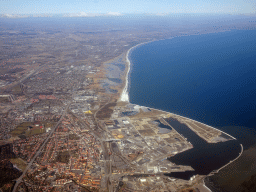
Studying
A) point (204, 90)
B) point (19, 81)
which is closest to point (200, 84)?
point (204, 90)

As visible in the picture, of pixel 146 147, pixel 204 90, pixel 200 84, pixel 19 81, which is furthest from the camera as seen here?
pixel 19 81

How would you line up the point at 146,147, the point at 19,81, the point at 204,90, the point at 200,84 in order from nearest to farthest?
the point at 146,147 → the point at 204,90 → the point at 200,84 → the point at 19,81

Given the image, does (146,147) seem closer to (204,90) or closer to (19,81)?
(204,90)

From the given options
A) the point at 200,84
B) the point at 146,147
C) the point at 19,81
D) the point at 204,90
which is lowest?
the point at 146,147

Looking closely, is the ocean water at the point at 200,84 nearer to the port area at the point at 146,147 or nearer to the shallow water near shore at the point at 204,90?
the shallow water near shore at the point at 204,90

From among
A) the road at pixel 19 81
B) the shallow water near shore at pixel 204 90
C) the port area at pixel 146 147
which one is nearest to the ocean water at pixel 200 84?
the shallow water near shore at pixel 204 90

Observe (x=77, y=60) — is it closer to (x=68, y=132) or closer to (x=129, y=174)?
(x=68, y=132)

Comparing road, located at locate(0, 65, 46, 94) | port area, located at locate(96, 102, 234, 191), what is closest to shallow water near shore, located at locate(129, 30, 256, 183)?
port area, located at locate(96, 102, 234, 191)

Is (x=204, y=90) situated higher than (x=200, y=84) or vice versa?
(x=200, y=84)

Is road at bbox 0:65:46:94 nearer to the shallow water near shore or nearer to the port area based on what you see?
the port area
